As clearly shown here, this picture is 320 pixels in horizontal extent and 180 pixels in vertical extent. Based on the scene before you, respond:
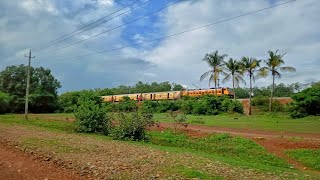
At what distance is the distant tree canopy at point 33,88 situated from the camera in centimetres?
6731

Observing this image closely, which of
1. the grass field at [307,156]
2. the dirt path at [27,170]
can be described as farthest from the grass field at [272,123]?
the dirt path at [27,170]

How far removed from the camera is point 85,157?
11617mm

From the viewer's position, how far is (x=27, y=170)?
1011 cm

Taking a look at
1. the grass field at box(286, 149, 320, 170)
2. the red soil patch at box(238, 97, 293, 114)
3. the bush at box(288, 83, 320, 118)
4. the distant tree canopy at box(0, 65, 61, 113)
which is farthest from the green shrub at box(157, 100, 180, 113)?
the grass field at box(286, 149, 320, 170)

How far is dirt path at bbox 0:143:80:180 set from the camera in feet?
30.2

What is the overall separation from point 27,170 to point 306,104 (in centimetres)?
3871

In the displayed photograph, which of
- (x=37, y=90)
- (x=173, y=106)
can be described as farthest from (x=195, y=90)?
(x=37, y=90)

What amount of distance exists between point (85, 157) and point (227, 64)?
175 ft

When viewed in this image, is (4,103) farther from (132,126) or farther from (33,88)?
(132,126)

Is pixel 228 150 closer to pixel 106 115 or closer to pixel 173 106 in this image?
pixel 106 115

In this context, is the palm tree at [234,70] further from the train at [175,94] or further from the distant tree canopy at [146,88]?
the distant tree canopy at [146,88]

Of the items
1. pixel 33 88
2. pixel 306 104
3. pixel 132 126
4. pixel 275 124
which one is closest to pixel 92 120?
pixel 132 126

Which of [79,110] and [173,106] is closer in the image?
[79,110]

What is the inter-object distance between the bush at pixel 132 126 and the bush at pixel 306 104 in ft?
91.9
